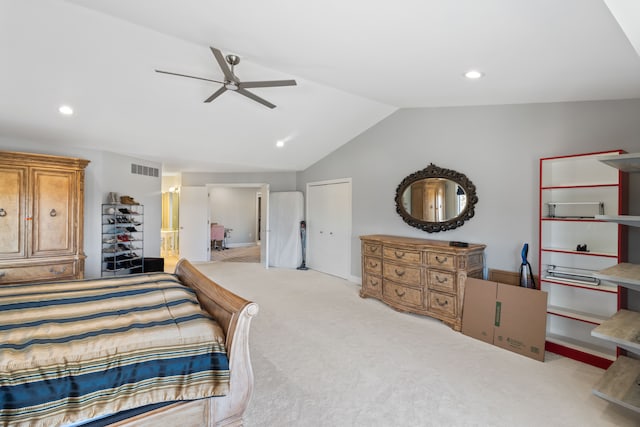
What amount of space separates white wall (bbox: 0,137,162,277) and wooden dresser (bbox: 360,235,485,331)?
426 cm

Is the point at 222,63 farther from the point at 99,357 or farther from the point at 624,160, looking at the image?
the point at 624,160

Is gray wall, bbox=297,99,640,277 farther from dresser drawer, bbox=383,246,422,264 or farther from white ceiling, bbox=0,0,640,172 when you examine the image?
dresser drawer, bbox=383,246,422,264

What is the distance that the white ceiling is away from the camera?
6.27 ft

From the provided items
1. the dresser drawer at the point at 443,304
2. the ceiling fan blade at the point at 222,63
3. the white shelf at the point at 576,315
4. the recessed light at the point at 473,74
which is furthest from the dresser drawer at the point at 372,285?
the ceiling fan blade at the point at 222,63

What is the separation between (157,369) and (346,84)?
311 centimetres

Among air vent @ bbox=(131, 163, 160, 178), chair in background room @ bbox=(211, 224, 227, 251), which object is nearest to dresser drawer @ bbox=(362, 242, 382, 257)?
air vent @ bbox=(131, 163, 160, 178)

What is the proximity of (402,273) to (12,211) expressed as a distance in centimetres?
475

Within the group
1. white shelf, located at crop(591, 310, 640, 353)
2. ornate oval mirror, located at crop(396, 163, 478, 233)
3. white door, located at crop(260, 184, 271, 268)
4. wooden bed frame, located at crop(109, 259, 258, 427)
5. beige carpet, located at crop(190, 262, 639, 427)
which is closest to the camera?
wooden bed frame, located at crop(109, 259, 258, 427)

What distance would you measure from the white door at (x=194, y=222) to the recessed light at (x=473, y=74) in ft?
21.1

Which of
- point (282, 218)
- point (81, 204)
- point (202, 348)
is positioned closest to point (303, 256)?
point (282, 218)

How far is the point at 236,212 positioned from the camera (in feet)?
34.7

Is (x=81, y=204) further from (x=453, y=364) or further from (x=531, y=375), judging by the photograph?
(x=531, y=375)

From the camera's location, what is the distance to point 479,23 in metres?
1.91

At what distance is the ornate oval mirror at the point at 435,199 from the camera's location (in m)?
4.05
